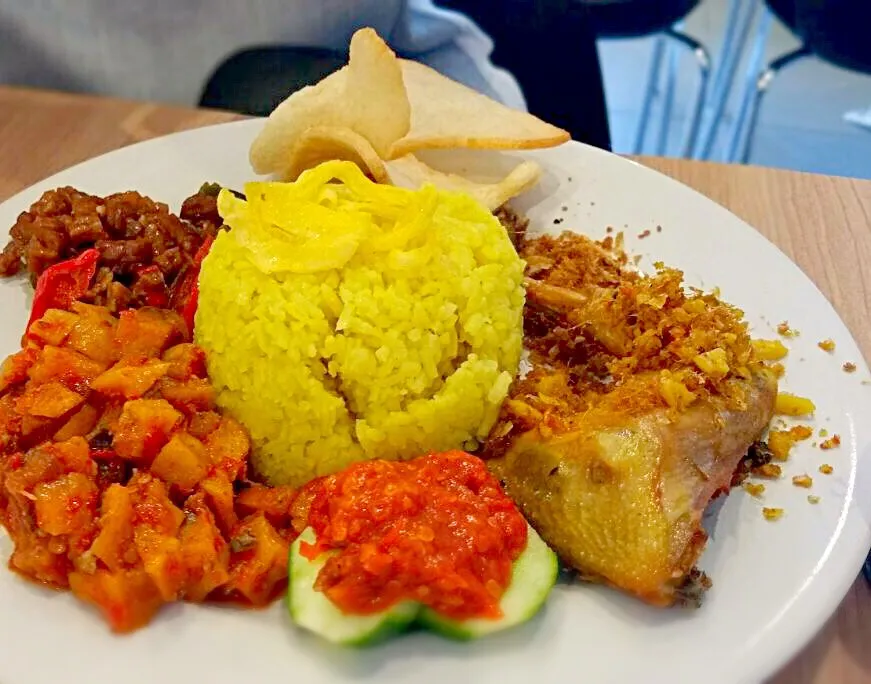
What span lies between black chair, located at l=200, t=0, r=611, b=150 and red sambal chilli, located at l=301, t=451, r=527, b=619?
2.08 meters

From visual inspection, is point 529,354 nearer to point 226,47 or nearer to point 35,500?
point 35,500

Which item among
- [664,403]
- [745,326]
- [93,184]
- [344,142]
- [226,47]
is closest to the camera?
[664,403]

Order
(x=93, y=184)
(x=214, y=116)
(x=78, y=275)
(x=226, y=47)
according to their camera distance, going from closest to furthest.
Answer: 1. (x=78, y=275)
2. (x=93, y=184)
3. (x=214, y=116)
4. (x=226, y=47)

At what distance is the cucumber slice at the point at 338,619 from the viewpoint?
1.25 m

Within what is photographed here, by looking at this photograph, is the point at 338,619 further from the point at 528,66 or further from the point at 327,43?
the point at 528,66

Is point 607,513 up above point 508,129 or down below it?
below

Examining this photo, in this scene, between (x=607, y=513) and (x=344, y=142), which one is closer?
(x=607, y=513)

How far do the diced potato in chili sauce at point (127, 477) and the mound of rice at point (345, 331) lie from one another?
0.10m

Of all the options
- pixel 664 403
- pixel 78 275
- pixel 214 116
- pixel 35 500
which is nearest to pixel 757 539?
pixel 664 403

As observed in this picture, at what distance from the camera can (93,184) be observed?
2238 mm

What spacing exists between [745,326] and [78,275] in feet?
4.59

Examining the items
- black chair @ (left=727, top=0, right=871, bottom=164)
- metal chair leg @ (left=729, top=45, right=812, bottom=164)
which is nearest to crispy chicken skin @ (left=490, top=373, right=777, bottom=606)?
black chair @ (left=727, top=0, right=871, bottom=164)

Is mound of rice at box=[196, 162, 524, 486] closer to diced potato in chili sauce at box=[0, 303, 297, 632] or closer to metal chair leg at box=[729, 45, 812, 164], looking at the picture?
diced potato in chili sauce at box=[0, 303, 297, 632]

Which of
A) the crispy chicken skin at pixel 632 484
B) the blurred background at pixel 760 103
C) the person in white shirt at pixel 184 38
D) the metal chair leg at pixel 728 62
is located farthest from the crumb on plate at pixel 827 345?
the metal chair leg at pixel 728 62
